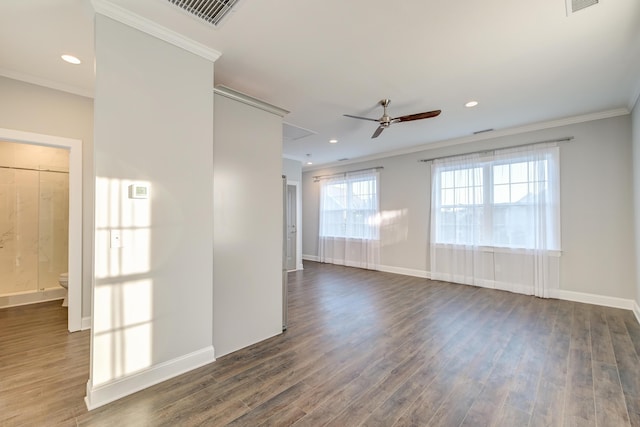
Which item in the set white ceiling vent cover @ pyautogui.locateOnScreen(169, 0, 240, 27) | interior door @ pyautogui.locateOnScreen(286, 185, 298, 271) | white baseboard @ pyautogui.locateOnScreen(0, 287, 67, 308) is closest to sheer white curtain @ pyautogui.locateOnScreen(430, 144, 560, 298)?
interior door @ pyautogui.locateOnScreen(286, 185, 298, 271)

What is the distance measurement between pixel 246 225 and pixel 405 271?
451cm

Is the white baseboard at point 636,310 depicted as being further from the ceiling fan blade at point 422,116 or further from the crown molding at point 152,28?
the crown molding at point 152,28

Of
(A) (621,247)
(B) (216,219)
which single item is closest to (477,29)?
(B) (216,219)

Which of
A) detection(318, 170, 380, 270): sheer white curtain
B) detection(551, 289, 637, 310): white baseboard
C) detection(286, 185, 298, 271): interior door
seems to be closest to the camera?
detection(551, 289, 637, 310): white baseboard

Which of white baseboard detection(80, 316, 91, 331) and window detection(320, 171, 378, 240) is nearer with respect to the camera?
white baseboard detection(80, 316, 91, 331)

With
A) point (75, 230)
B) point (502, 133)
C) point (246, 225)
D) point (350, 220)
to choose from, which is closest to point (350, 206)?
point (350, 220)

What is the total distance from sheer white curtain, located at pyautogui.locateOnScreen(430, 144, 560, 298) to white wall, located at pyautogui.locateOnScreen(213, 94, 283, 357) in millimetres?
3901

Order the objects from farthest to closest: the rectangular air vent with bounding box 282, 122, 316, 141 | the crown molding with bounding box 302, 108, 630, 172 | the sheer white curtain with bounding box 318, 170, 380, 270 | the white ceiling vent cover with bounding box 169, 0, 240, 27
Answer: the sheer white curtain with bounding box 318, 170, 380, 270 < the rectangular air vent with bounding box 282, 122, 316, 141 < the crown molding with bounding box 302, 108, 630, 172 < the white ceiling vent cover with bounding box 169, 0, 240, 27

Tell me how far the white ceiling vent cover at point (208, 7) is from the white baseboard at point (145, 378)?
8.93 ft

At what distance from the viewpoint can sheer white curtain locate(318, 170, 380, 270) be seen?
6.80m

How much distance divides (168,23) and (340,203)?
5.81 meters

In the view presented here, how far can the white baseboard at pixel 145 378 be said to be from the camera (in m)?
1.88

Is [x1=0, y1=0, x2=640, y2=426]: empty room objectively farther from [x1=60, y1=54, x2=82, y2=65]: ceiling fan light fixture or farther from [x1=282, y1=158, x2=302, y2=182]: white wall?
[x1=282, y1=158, x2=302, y2=182]: white wall

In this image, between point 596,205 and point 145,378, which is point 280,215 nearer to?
point 145,378
